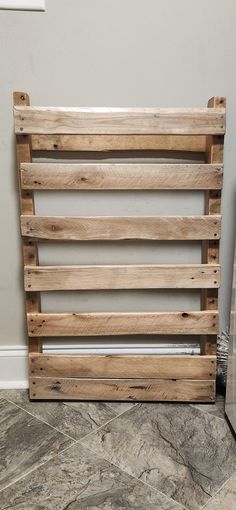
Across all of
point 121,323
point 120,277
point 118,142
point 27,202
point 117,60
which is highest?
point 117,60

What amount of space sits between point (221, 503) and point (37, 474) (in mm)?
477

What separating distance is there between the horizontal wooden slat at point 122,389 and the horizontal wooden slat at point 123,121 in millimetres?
813

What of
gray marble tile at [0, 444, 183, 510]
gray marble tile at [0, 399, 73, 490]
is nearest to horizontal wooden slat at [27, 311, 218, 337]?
gray marble tile at [0, 399, 73, 490]

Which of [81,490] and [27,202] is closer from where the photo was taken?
[81,490]

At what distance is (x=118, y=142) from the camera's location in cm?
145

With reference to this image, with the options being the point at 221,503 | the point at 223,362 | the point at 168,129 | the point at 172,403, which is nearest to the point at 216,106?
the point at 168,129

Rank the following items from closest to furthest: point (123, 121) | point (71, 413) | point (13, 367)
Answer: point (123, 121)
point (71, 413)
point (13, 367)

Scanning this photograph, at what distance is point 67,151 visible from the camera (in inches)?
57.7

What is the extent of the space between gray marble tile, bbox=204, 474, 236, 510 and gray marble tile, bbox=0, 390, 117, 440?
42 centimetres

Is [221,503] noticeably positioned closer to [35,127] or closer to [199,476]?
[199,476]

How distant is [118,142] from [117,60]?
0.84 ft

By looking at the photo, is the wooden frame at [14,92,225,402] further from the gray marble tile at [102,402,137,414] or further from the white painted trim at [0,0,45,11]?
the white painted trim at [0,0,45,11]

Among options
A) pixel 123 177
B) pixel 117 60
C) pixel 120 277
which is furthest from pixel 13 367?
pixel 117 60

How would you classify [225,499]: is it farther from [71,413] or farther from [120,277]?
[120,277]
